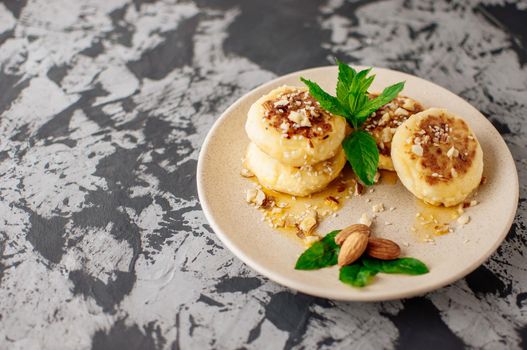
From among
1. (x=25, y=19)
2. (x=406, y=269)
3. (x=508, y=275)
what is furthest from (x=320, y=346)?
(x=25, y=19)

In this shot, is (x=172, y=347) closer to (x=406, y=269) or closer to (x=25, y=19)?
(x=406, y=269)

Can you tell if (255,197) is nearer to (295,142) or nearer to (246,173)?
(246,173)

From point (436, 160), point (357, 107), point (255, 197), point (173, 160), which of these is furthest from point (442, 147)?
point (173, 160)

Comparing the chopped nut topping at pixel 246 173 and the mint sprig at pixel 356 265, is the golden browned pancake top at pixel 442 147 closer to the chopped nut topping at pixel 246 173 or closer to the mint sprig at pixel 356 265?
the mint sprig at pixel 356 265

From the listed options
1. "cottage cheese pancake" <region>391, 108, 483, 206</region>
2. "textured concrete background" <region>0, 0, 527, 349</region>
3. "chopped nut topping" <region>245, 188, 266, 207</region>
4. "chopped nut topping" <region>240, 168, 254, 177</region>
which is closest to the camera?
"textured concrete background" <region>0, 0, 527, 349</region>

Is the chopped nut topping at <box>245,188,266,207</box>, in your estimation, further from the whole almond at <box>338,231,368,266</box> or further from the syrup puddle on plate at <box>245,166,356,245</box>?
the whole almond at <box>338,231,368,266</box>

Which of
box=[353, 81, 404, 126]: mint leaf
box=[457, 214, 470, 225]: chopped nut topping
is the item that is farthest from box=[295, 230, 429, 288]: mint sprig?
box=[353, 81, 404, 126]: mint leaf
